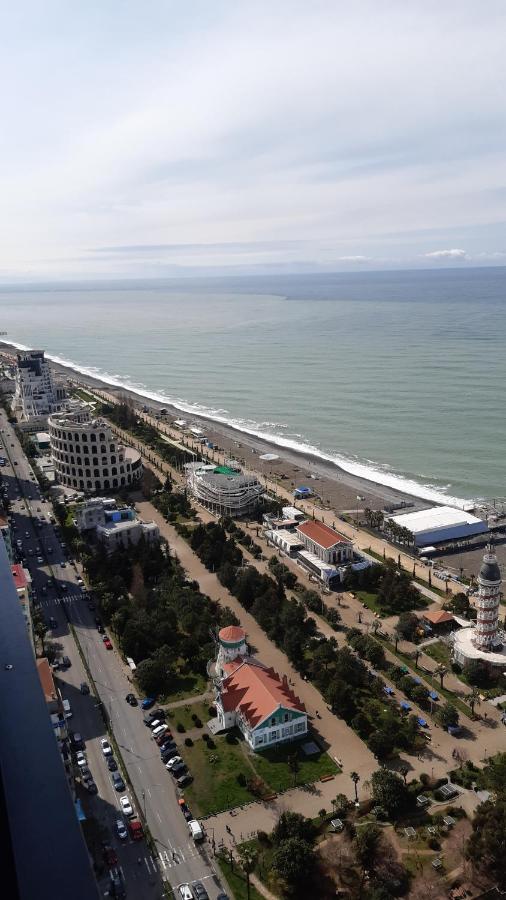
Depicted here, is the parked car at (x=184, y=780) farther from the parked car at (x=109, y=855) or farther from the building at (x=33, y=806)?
the building at (x=33, y=806)

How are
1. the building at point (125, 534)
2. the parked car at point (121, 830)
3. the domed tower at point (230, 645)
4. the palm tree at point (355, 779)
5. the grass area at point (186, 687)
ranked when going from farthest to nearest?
the building at point (125, 534) → the grass area at point (186, 687) → the domed tower at point (230, 645) → the palm tree at point (355, 779) → the parked car at point (121, 830)

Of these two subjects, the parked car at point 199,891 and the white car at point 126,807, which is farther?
the white car at point 126,807

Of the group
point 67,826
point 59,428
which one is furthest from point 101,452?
point 67,826

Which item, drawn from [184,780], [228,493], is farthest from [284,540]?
[184,780]

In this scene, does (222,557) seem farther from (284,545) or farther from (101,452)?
(101,452)

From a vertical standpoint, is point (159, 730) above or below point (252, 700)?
below

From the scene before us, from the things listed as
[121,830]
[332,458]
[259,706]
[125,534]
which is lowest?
[121,830]

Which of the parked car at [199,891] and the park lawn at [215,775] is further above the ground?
the park lawn at [215,775]

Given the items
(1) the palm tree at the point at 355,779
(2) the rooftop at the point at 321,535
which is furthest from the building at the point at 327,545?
(1) the palm tree at the point at 355,779

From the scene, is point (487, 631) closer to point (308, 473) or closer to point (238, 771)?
point (238, 771)
